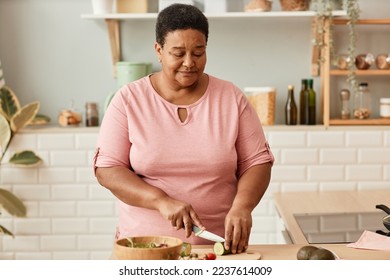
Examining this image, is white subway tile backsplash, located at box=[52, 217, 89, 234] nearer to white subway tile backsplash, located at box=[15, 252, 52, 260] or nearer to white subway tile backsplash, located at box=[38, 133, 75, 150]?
white subway tile backsplash, located at box=[15, 252, 52, 260]

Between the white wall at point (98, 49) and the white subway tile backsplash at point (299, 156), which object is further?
the white wall at point (98, 49)

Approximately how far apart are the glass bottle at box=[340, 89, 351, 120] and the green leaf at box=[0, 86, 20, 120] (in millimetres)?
1357

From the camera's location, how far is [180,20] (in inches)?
69.4

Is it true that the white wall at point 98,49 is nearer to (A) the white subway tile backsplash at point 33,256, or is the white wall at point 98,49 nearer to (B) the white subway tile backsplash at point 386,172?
(B) the white subway tile backsplash at point 386,172

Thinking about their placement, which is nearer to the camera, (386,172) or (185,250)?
(185,250)

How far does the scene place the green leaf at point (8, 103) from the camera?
3.12m

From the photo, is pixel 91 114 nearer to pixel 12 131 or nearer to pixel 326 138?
pixel 12 131

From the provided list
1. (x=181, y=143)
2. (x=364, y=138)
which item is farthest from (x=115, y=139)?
(x=364, y=138)

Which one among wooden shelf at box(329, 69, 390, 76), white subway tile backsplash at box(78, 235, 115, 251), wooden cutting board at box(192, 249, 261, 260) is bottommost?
white subway tile backsplash at box(78, 235, 115, 251)

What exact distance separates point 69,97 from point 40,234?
1.98ft

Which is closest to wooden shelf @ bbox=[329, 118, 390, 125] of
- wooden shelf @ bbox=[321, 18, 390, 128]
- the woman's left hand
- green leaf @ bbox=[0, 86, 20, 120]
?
wooden shelf @ bbox=[321, 18, 390, 128]

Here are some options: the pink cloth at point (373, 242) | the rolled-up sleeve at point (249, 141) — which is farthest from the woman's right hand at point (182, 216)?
the pink cloth at point (373, 242)

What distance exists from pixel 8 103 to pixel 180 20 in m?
1.57

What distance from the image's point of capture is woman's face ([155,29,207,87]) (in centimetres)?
175
